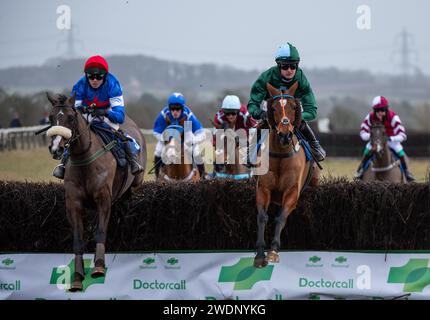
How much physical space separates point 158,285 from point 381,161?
20.5 ft

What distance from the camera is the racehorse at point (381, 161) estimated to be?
14328 mm

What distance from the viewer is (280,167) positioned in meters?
8.69

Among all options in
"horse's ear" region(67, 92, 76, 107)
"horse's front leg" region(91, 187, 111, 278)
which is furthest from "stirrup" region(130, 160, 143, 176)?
→ "horse's ear" region(67, 92, 76, 107)

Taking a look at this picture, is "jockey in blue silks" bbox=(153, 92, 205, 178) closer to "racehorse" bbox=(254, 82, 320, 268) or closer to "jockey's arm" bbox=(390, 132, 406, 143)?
"jockey's arm" bbox=(390, 132, 406, 143)

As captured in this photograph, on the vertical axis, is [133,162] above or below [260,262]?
above

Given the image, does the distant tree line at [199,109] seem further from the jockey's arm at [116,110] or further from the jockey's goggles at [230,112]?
the jockey's arm at [116,110]

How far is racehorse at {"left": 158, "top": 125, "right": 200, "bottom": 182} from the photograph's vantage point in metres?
12.6

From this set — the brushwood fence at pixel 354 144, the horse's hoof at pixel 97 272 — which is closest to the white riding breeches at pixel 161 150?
the horse's hoof at pixel 97 272

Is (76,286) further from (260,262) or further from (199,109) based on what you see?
(199,109)

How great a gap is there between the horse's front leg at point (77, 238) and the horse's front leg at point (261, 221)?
1.69 metres

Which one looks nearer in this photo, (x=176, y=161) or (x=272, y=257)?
(x=272, y=257)

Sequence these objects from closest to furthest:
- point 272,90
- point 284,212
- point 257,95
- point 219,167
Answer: point 272,90, point 284,212, point 257,95, point 219,167

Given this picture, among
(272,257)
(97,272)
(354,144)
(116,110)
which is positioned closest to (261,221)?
(272,257)

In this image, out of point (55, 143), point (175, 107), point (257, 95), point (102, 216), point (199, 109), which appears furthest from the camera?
point (199, 109)
